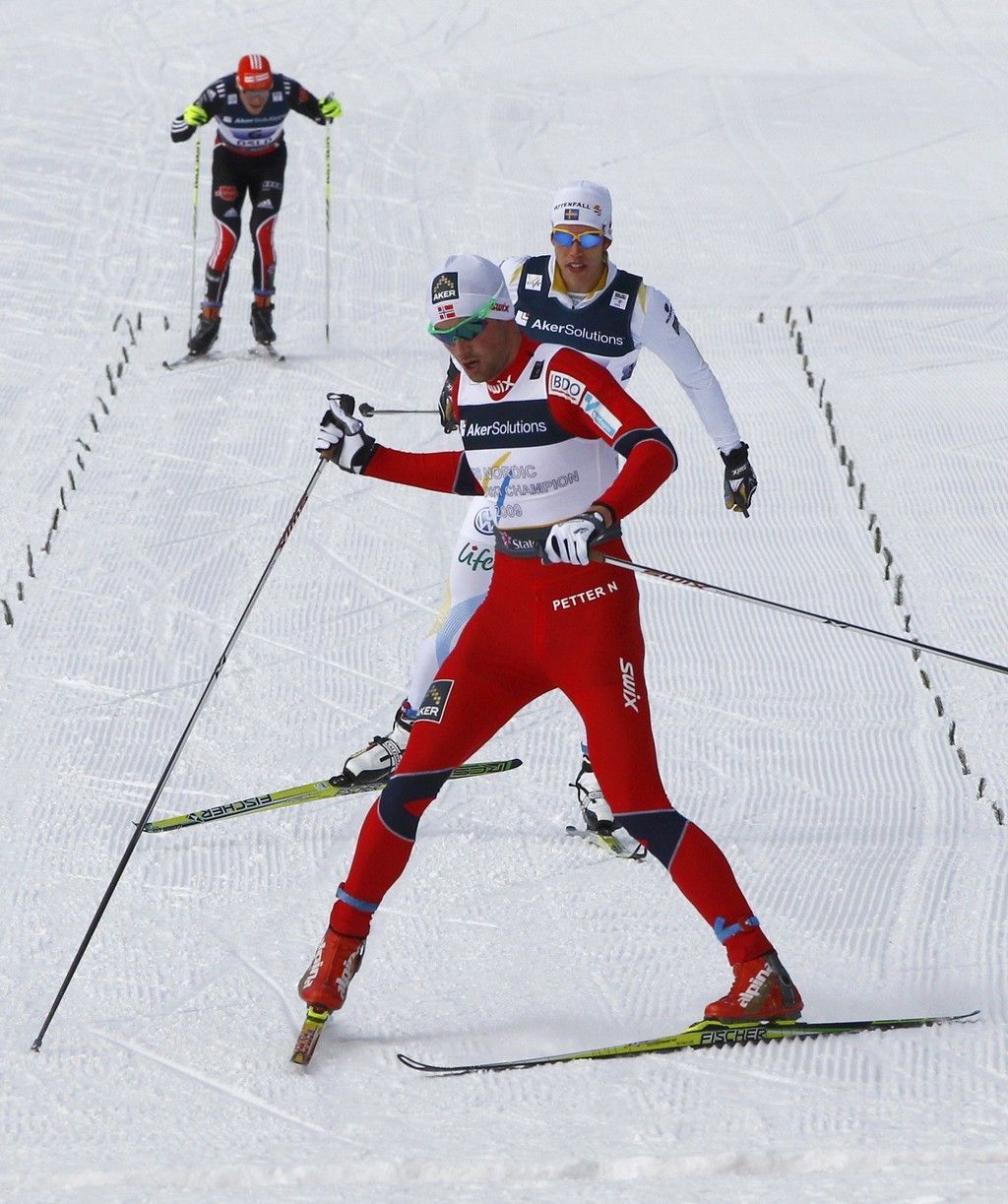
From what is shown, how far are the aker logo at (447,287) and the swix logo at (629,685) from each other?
96 centimetres

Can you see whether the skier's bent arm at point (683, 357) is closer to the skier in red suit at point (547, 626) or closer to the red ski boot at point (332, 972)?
the skier in red suit at point (547, 626)

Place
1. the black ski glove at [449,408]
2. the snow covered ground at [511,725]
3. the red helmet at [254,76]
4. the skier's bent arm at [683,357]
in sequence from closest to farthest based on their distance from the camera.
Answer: the snow covered ground at [511,725] → the black ski glove at [449,408] → the skier's bent arm at [683,357] → the red helmet at [254,76]

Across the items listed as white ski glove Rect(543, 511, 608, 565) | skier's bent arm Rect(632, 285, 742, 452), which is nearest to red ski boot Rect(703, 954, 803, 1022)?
white ski glove Rect(543, 511, 608, 565)

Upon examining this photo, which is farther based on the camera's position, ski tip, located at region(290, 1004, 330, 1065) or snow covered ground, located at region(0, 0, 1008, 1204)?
ski tip, located at region(290, 1004, 330, 1065)

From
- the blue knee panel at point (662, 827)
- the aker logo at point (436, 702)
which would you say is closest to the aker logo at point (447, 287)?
the aker logo at point (436, 702)

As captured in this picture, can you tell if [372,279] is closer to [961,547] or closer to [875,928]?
[961,547]

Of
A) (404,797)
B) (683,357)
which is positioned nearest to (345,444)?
(404,797)

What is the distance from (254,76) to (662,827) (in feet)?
21.5

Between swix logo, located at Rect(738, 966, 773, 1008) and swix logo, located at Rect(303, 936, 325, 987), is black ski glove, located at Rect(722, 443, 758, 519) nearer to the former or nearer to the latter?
swix logo, located at Rect(738, 966, 773, 1008)

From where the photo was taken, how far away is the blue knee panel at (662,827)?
3.82m

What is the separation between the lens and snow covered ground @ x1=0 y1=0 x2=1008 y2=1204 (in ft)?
11.6

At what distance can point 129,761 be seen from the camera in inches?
217

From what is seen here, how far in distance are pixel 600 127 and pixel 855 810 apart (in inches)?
415

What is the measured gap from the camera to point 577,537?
3.71 metres
